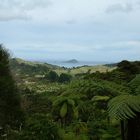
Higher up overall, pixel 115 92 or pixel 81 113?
pixel 115 92

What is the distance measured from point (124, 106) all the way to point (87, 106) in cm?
1201

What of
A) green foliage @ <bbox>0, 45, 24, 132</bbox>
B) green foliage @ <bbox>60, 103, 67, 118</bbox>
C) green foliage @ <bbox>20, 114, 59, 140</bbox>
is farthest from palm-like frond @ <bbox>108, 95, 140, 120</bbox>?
green foliage @ <bbox>0, 45, 24, 132</bbox>

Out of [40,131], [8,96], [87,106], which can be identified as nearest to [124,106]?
[40,131]

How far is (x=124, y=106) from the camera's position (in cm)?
588

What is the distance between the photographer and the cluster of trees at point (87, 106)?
659cm

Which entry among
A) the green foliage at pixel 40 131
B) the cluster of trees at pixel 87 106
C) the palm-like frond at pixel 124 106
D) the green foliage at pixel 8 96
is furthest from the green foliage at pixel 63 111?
the palm-like frond at pixel 124 106

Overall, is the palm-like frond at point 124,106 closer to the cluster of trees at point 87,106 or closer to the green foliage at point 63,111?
the cluster of trees at point 87,106

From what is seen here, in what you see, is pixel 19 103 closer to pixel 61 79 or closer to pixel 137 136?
pixel 137 136

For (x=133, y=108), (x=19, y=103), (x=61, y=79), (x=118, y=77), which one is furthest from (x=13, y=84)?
(x=61, y=79)

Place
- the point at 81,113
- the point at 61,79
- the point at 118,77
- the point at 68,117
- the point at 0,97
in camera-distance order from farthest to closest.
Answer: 1. the point at 61,79
2. the point at 0,97
3. the point at 81,113
4. the point at 68,117
5. the point at 118,77

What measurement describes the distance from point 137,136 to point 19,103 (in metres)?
25.5

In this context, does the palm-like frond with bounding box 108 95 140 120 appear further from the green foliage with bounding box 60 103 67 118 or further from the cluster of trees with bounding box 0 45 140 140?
the green foliage with bounding box 60 103 67 118

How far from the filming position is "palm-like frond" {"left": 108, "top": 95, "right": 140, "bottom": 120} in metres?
5.75

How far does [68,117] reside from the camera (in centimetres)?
2462
